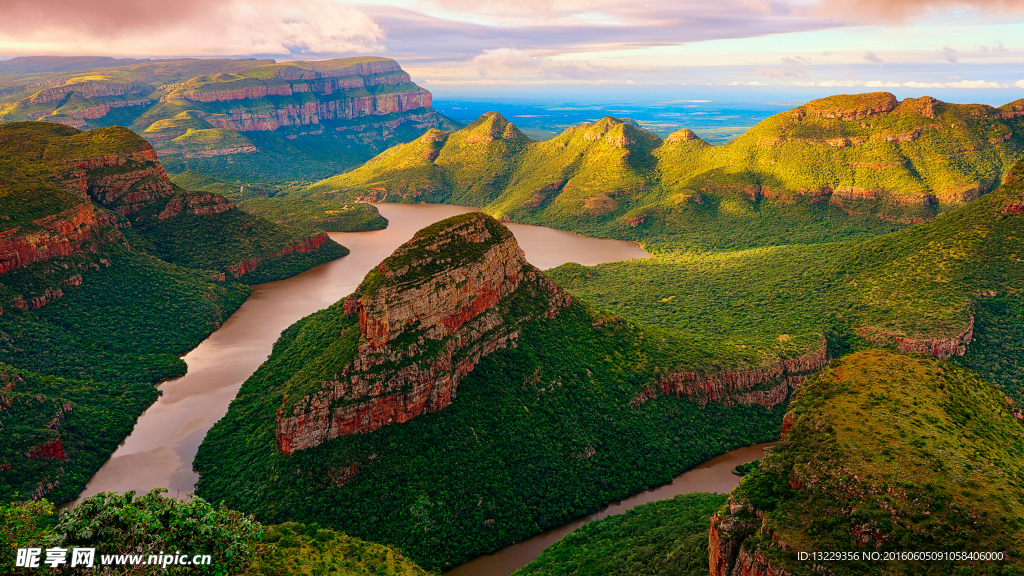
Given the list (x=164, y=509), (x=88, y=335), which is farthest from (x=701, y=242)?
(x=164, y=509)

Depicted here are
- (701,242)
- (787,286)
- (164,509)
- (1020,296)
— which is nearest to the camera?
(164,509)

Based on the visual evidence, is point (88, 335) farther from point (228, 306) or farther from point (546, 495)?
point (546, 495)

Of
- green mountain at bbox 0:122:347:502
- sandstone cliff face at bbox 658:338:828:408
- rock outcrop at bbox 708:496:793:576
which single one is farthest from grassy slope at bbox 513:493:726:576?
green mountain at bbox 0:122:347:502

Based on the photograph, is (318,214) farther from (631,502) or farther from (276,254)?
(631,502)

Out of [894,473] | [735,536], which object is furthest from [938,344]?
[735,536]

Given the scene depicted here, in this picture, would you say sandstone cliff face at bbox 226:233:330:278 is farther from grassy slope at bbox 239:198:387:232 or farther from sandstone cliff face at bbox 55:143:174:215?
grassy slope at bbox 239:198:387:232
